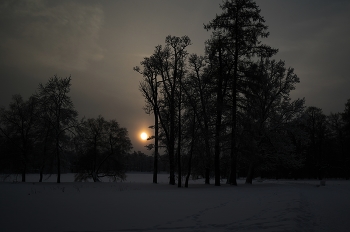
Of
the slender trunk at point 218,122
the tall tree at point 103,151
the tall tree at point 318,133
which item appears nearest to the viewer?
the slender trunk at point 218,122

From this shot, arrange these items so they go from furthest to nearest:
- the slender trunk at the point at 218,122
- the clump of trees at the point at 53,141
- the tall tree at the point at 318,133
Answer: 1. the tall tree at the point at 318,133
2. the clump of trees at the point at 53,141
3. the slender trunk at the point at 218,122

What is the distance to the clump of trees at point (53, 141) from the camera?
2553 centimetres

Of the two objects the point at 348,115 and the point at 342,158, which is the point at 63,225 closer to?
the point at 348,115

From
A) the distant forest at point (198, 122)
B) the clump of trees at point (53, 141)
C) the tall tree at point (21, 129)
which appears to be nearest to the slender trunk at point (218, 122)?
the distant forest at point (198, 122)

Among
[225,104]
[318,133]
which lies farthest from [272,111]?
[318,133]

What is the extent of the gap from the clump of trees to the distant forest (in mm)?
106

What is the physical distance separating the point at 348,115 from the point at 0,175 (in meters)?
50.5

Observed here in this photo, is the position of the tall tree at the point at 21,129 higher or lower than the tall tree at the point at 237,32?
lower

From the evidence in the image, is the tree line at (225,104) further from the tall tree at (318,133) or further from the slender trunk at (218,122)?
the tall tree at (318,133)

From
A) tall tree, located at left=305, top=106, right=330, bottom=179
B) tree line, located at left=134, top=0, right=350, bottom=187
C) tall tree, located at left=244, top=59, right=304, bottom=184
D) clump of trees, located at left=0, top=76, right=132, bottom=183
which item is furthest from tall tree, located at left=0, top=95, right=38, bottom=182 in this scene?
tall tree, located at left=305, top=106, right=330, bottom=179

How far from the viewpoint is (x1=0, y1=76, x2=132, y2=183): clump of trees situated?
25531 mm

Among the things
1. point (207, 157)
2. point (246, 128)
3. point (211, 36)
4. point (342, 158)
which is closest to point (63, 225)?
point (207, 157)

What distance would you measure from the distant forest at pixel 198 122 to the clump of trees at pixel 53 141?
4.2 inches

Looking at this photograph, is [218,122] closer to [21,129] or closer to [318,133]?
[21,129]
